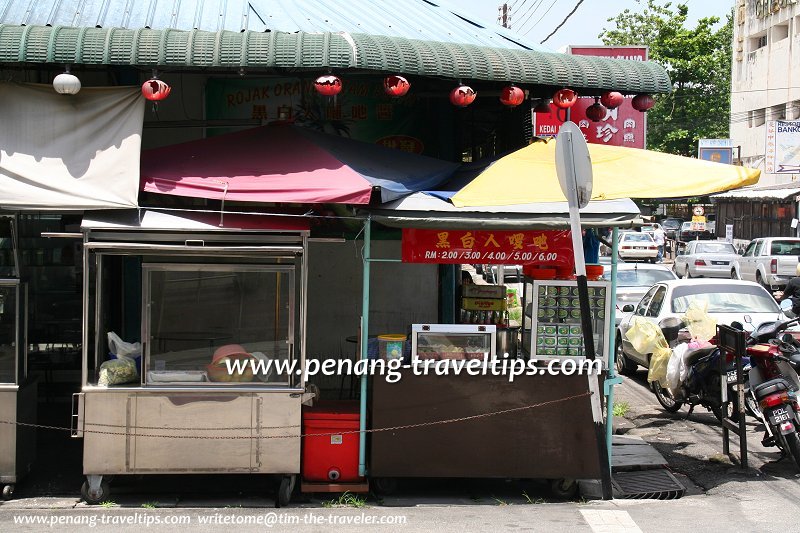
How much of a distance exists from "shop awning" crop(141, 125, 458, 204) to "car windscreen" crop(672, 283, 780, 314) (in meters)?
6.29

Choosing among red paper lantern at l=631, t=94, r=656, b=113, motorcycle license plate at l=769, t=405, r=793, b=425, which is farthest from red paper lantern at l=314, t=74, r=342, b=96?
motorcycle license plate at l=769, t=405, r=793, b=425

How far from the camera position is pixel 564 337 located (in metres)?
8.24

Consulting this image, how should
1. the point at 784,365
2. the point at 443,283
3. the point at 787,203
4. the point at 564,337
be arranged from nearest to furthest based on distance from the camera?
1. the point at 564,337
2. the point at 784,365
3. the point at 443,283
4. the point at 787,203

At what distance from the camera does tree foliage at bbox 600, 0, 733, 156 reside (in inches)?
2132

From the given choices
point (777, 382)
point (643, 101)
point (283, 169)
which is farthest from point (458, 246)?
point (777, 382)

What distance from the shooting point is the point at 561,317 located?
829 centimetres

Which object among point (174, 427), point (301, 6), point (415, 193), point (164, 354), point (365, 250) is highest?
point (301, 6)

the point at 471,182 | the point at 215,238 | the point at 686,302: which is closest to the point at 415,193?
the point at 471,182

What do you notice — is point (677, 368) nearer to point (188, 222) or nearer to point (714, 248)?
point (188, 222)

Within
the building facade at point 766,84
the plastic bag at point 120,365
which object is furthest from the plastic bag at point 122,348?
the building facade at point 766,84

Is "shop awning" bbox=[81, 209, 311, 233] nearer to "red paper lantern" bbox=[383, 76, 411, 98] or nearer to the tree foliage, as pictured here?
"red paper lantern" bbox=[383, 76, 411, 98]

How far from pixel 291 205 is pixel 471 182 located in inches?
64.3

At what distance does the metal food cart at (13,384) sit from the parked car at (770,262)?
25.4 metres

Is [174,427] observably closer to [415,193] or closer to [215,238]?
[215,238]
